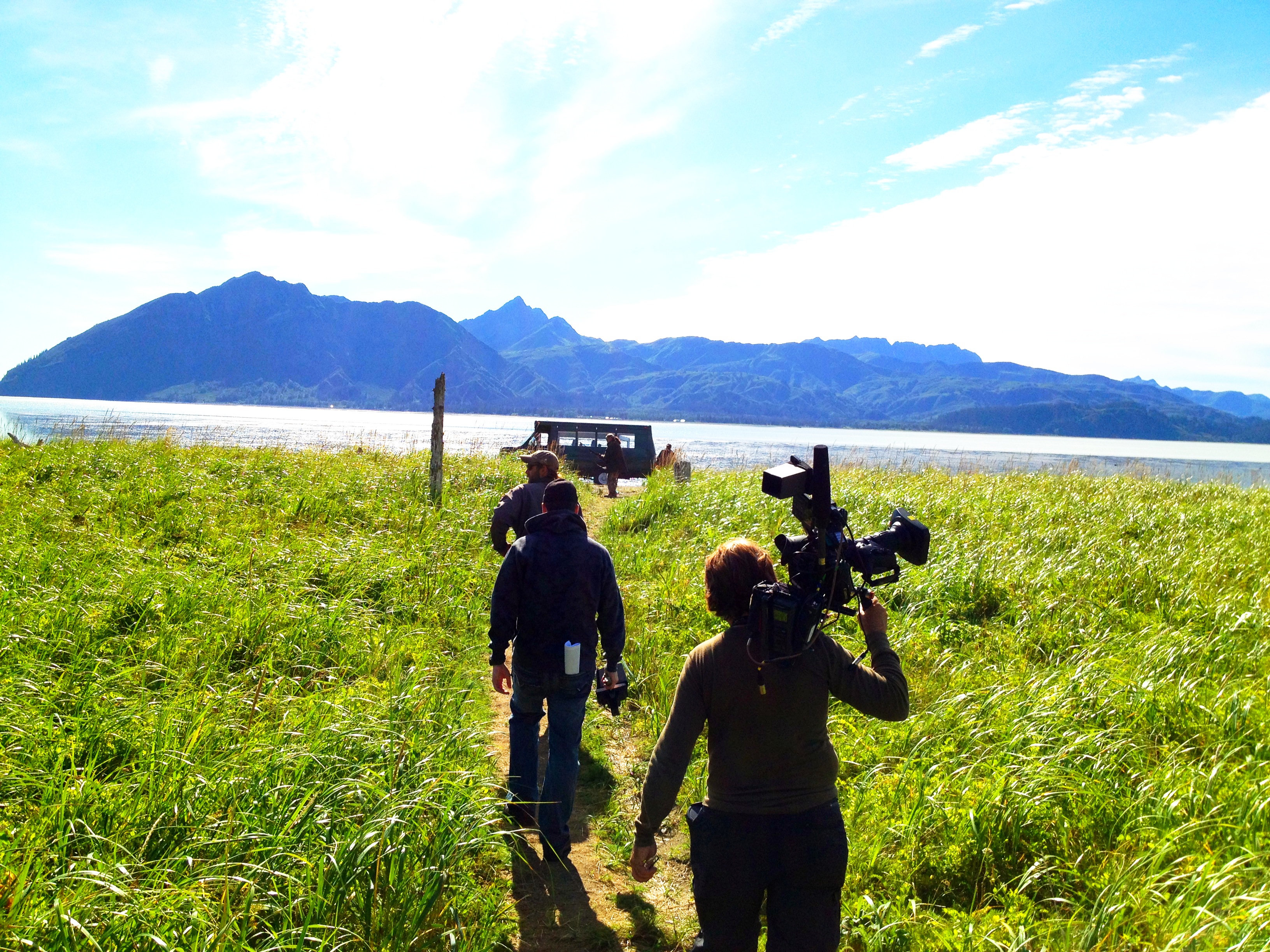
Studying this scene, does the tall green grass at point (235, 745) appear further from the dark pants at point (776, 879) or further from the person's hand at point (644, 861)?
the dark pants at point (776, 879)

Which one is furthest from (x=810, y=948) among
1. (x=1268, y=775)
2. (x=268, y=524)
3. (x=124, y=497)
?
(x=124, y=497)

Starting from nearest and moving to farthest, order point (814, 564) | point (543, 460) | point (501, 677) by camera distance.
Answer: point (814, 564)
point (501, 677)
point (543, 460)

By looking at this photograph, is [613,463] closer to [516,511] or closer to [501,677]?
[516,511]

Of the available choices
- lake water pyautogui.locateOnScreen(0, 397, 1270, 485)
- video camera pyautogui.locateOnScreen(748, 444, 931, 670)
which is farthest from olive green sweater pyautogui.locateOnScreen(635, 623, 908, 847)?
lake water pyautogui.locateOnScreen(0, 397, 1270, 485)

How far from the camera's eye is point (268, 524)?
29.3ft

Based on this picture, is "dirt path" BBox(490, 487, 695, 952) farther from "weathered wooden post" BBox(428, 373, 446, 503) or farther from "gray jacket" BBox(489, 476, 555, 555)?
"weathered wooden post" BBox(428, 373, 446, 503)

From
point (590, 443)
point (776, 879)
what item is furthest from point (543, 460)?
point (590, 443)

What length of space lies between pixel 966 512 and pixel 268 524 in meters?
11.0

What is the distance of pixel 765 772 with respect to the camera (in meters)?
2.21

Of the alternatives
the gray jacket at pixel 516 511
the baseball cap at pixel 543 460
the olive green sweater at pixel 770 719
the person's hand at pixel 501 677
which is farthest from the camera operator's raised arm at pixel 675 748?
the gray jacket at pixel 516 511

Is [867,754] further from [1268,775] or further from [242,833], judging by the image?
[242,833]

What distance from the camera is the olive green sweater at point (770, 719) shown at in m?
2.21

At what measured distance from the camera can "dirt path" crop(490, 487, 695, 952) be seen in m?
3.24

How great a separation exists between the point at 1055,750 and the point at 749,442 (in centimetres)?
8496
